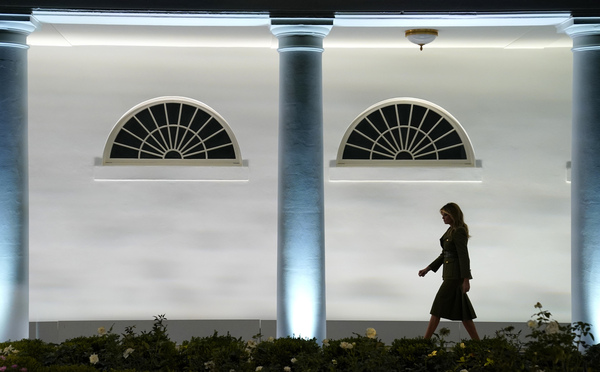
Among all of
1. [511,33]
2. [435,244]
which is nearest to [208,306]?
[435,244]

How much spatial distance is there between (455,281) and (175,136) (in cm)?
524

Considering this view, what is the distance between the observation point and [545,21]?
9477 millimetres

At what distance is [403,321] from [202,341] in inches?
201

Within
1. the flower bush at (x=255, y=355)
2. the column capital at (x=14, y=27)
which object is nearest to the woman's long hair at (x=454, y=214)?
the flower bush at (x=255, y=355)

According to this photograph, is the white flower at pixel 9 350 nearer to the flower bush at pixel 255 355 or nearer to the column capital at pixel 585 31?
the flower bush at pixel 255 355

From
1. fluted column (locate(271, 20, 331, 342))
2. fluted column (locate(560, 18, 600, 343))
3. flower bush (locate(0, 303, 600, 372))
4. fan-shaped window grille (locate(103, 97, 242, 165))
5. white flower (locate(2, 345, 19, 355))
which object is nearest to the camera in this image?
flower bush (locate(0, 303, 600, 372))

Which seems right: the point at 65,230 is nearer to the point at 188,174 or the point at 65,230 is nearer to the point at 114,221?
the point at 114,221

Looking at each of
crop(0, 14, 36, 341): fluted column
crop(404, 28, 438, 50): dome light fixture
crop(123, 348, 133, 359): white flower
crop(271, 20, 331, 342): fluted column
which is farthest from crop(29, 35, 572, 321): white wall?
crop(123, 348, 133, 359): white flower

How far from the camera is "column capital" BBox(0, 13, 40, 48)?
9094 mm

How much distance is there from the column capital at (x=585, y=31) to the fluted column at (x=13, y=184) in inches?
260

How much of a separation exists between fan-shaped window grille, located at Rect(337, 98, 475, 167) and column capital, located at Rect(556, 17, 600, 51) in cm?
301

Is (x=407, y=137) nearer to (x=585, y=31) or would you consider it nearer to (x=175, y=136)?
(x=585, y=31)

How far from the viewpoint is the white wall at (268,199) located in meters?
11.9

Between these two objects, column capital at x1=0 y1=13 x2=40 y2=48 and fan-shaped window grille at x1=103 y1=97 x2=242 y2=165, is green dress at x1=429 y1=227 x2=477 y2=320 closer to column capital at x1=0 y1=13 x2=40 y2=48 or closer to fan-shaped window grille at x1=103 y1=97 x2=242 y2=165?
fan-shaped window grille at x1=103 y1=97 x2=242 y2=165
